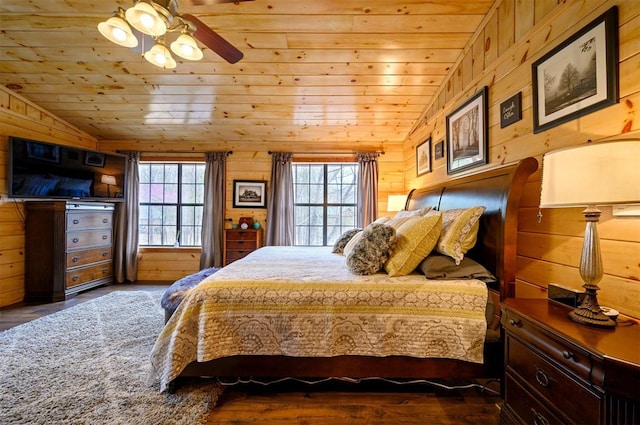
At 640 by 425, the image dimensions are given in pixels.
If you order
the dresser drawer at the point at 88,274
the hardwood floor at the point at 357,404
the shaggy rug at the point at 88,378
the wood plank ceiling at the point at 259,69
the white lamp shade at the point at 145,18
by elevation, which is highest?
the wood plank ceiling at the point at 259,69

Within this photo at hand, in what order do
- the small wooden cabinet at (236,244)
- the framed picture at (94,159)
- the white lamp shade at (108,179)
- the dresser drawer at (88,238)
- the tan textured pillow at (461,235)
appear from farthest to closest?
1. the small wooden cabinet at (236,244)
2. the white lamp shade at (108,179)
3. the framed picture at (94,159)
4. the dresser drawer at (88,238)
5. the tan textured pillow at (461,235)

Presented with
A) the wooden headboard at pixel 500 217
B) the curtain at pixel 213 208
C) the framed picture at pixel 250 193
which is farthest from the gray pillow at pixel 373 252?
the curtain at pixel 213 208

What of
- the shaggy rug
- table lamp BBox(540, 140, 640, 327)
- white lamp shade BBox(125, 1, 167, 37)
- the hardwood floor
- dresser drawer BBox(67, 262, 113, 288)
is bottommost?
the hardwood floor

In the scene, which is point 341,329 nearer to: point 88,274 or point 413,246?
point 413,246

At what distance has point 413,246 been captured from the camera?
174cm

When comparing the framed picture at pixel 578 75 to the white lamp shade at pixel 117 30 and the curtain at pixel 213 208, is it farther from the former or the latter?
the curtain at pixel 213 208

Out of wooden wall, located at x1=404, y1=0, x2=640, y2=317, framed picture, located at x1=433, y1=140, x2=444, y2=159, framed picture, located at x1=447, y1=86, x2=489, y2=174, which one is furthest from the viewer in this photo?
framed picture, located at x1=433, y1=140, x2=444, y2=159

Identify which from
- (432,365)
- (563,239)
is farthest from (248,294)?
(563,239)

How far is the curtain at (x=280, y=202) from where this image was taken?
14.1ft

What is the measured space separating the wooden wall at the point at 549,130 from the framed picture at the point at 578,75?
0.12 ft

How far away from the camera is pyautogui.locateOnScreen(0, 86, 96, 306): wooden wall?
3.15m

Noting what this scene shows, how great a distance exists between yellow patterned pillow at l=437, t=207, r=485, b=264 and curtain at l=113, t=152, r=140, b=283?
182 inches

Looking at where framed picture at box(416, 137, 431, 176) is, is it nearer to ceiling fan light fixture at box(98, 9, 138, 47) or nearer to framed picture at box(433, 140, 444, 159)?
framed picture at box(433, 140, 444, 159)

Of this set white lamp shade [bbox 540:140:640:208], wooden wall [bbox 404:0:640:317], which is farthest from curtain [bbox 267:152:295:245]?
white lamp shade [bbox 540:140:640:208]
